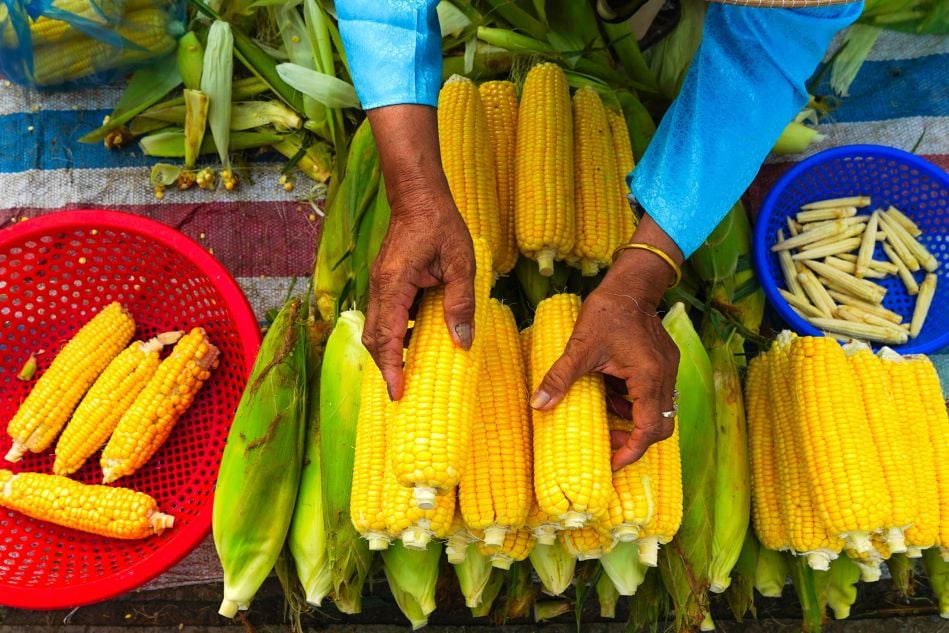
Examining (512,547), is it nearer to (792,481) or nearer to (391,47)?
(792,481)

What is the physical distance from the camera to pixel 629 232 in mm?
1888

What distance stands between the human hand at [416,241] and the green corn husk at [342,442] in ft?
1.68

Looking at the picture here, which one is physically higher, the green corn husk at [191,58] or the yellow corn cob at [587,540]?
the green corn husk at [191,58]

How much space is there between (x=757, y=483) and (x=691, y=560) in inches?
12.8

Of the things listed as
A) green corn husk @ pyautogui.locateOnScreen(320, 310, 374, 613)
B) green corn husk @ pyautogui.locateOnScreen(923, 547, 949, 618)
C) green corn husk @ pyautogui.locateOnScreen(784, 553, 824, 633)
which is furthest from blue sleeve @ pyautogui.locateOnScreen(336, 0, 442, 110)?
green corn husk @ pyautogui.locateOnScreen(923, 547, 949, 618)

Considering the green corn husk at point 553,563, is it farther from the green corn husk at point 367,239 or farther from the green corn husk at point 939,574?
the green corn husk at point 939,574

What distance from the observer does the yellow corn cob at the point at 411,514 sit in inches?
52.4

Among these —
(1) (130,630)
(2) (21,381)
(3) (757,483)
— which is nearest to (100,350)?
(2) (21,381)

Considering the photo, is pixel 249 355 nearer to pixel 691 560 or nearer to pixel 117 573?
pixel 117 573

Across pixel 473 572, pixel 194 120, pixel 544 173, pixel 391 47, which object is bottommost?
pixel 473 572

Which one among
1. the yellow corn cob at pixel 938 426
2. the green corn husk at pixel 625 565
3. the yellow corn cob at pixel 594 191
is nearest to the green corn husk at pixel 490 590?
the green corn husk at pixel 625 565

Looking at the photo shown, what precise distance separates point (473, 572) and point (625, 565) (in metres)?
0.40

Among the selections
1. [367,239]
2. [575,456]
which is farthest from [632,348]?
[367,239]

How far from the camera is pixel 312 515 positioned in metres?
1.80
